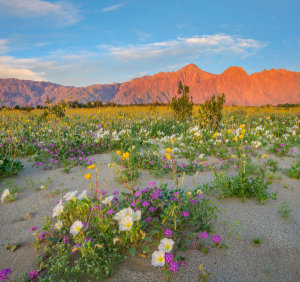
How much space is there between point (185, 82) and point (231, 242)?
84106 millimetres

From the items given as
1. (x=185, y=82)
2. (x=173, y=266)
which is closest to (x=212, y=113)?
(x=173, y=266)

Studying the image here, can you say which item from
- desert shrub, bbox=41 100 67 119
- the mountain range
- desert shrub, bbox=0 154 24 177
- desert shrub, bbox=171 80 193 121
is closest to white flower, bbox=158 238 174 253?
desert shrub, bbox=0 154 24 177

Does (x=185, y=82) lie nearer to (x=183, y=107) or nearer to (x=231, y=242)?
(x=183, y=107)

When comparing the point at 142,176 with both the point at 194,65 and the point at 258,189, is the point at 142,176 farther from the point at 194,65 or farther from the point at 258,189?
the point at 194,65

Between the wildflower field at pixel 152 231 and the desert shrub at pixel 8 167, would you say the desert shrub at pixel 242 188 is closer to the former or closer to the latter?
the wildflower field at pixel 152 231

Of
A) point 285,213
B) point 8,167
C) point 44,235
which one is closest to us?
point 44,235

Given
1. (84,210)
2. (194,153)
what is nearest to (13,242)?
(84,210)

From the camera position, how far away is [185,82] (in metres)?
80.9

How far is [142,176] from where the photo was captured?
3898 mm

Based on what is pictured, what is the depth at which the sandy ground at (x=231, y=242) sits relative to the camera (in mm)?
1671

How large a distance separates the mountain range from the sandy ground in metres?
78.9

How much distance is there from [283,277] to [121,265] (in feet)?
4.60

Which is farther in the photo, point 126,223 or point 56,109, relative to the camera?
point 56,109

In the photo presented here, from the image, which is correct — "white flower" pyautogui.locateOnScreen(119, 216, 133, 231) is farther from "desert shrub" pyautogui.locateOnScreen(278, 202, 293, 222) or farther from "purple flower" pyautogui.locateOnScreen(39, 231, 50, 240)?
"desert shrub" pyautogui.locateOnScreen(278, 202, 293, 222)
